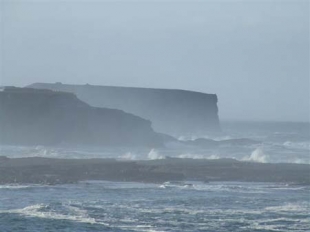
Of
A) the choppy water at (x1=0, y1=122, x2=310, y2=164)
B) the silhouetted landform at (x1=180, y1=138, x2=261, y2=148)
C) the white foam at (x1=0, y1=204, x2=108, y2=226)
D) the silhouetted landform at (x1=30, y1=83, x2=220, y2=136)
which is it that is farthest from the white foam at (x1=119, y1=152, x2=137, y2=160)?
the silhouetted landform at (x1=30, y1=83, x2=220, y2=136)

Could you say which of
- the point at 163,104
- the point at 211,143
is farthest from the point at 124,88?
the point at 211,143

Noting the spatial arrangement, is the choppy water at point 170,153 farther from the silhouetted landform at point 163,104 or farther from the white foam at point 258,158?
the silhouetted landform at point 163,104

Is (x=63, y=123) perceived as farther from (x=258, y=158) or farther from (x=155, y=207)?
(x=155, y=207)

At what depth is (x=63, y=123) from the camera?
2901 inches

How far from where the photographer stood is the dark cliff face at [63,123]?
240 ft

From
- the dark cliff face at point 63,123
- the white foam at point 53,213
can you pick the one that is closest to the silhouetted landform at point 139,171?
the white foam at point 53,213

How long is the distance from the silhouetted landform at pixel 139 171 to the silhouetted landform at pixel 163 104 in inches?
1805

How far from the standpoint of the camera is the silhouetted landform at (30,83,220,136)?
98688 mm

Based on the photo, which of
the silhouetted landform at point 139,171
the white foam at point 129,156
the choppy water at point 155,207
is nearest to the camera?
the choppy water at point 155,207

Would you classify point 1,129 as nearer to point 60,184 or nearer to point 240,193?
point 60,184

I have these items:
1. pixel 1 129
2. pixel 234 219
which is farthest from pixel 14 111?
pixel 234 219

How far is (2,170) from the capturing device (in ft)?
147

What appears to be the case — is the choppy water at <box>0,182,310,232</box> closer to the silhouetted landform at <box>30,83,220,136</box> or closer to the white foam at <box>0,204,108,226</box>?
the white foam at <box>0,204,108,226</box>

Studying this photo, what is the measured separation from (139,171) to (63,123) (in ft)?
93.9
